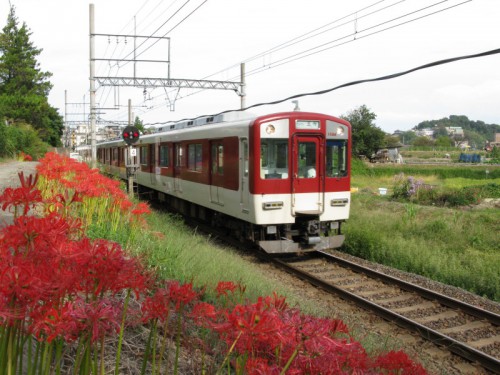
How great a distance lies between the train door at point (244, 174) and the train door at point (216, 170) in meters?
1.16

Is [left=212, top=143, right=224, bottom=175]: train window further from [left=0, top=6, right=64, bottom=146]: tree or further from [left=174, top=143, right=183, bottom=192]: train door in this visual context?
[left=0, top=6, right=64, bottom=146]: tree

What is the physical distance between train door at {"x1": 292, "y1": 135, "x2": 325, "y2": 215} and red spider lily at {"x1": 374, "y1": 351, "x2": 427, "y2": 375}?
8486mm

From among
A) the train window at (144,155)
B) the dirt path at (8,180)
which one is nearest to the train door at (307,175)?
the dirt path at (8,180)

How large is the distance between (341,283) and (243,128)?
357 cm

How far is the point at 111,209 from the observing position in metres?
7.00

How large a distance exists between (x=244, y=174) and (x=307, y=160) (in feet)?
4.23

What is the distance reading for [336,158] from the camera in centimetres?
1099

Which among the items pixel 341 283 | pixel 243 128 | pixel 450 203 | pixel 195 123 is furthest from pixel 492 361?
pixel 450 203

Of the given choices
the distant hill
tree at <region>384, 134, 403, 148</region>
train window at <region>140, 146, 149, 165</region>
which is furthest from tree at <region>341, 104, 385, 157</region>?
the distant hill

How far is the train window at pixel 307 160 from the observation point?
10.6 m

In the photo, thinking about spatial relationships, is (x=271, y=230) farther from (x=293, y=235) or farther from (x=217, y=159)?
(x=217, y=159)

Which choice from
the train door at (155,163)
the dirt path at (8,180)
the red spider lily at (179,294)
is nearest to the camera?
the red spider lily at (179,294)

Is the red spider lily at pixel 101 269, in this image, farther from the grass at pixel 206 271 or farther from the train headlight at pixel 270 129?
the train headlight at pixel 270 129

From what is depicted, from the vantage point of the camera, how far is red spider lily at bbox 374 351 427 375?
1860 millimetres
